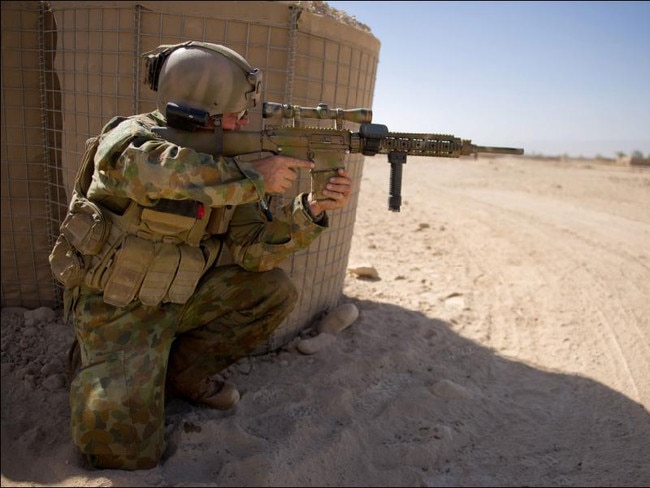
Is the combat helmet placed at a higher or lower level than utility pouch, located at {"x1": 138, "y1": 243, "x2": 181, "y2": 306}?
higher

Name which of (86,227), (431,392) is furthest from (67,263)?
(431,392)

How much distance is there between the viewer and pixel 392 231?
7000 millimetres

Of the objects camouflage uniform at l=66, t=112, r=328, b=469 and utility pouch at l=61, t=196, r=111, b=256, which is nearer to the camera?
camouflage uniform at l=66, t=112, r=328, b=469

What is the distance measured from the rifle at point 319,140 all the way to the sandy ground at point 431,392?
111 cm

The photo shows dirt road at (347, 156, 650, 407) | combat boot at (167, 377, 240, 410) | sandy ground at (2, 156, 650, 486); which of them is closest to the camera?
sandy ground at (2, 156, 650, 486)

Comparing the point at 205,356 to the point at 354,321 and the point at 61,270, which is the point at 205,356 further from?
the point at 354,321

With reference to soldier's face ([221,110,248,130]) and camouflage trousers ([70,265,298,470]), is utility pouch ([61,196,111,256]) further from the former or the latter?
soldier's face ([221,110,248,130])

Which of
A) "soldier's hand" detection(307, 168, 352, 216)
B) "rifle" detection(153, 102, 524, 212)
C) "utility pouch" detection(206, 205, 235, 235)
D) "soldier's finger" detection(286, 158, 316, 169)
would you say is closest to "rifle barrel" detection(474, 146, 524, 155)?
"rifle" detection(153, 102, 524, 212)

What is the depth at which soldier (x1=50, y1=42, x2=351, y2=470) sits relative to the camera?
2.45 m

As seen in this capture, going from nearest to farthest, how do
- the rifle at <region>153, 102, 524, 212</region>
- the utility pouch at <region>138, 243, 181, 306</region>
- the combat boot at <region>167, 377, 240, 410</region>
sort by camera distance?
the rifle at <region>153, 102, 524, 212</region> < the utility pouch at <region>138, 243, 181, 306</region> < the combat boot at <region>167, 377, 240, 410</region>

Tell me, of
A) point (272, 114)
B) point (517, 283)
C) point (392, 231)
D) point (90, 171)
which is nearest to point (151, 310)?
point (90, 171)

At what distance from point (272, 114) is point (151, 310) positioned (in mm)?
1155

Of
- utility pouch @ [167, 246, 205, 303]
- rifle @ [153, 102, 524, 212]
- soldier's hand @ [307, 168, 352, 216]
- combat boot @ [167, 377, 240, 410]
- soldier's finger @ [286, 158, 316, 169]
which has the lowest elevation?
combat boot @ [167, 377, 240, 410]

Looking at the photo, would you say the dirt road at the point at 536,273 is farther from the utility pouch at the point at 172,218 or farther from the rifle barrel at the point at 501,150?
the utility pouch at the point at 172,218
